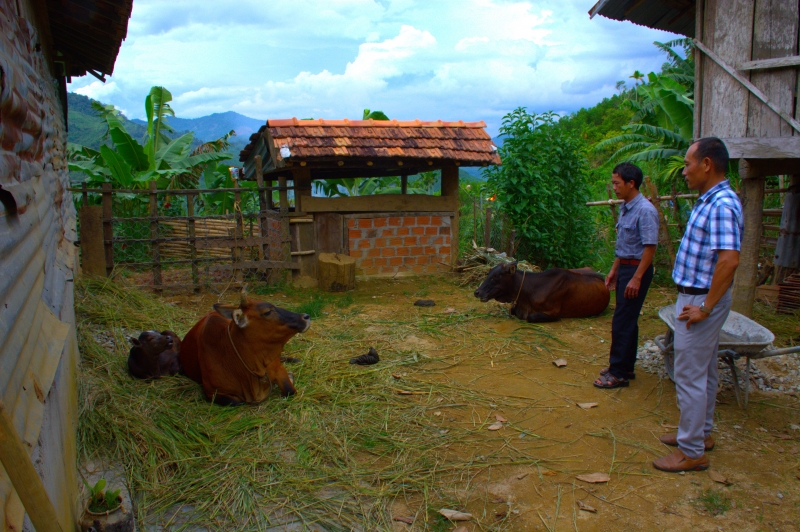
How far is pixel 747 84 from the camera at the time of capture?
637 cm

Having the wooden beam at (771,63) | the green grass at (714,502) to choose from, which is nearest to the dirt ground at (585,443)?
the green grass at (714,502)

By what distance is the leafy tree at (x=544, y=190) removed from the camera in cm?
1166

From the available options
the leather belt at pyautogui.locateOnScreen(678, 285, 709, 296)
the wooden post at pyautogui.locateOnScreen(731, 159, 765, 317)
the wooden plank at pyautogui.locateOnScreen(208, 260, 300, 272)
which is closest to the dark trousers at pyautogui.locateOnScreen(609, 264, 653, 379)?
the leather belt at pyautogui.locateOnScreen(678, 285, 709, 296)

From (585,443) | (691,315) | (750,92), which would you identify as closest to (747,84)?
(750,92)

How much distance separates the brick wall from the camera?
11.3m

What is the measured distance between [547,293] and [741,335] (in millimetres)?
3086

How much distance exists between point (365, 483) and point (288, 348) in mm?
2952

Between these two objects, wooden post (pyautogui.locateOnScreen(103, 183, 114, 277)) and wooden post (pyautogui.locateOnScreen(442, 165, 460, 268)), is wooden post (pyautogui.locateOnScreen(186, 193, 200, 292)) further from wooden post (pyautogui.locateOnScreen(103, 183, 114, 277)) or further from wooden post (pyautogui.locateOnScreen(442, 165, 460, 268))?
wooden post (pyautogui.locateOnScreen(442, 165, 460, 268))

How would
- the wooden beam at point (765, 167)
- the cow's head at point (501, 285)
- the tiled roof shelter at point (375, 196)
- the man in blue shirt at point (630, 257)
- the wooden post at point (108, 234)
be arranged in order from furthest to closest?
1. the tiled roof shelter at point (375, 196)
2. the wooden post at point (108, 234)
3. the cow's head at point (501, 285)
4. the wooden beam at point (765, 167)
5. the man in blue shirt at point (630, 257)

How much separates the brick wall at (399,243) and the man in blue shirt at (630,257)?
21.1 feet

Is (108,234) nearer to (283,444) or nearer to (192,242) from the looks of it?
(192,242)

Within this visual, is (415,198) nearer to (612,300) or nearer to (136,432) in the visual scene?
(612,300)

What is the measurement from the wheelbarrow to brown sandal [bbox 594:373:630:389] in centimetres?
42

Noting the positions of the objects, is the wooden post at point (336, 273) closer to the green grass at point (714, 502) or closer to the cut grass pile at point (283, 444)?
the cut grass pile at point (283, 444)
